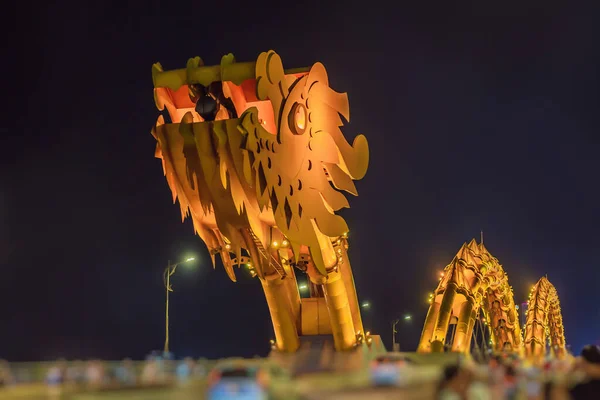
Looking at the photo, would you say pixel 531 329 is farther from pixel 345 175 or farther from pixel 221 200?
pixel 221 200

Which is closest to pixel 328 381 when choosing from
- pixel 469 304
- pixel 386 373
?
pixel 386 373

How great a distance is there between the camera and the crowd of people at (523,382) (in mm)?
10391

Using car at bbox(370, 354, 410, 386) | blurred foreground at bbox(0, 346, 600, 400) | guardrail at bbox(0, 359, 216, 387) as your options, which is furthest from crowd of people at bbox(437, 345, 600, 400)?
guardrail at bbox(0, 359, 216, 387)

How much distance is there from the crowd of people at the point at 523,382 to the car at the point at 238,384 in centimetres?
290

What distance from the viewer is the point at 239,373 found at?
40.7 feet

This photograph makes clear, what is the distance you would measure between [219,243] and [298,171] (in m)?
4.93

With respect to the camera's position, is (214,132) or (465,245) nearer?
(214,132)

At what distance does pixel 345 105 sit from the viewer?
3095 centimetres

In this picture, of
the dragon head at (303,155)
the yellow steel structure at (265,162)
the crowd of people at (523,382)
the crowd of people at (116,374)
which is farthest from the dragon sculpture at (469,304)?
the crowd of people at (523,382)

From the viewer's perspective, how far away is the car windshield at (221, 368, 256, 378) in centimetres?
1225

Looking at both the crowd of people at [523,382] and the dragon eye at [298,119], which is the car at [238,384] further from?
the dragon eye at [298,119]

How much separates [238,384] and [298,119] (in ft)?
58.7

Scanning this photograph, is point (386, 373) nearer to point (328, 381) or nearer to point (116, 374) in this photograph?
point (328, 381)

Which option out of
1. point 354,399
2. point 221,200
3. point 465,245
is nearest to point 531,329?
point 465,245
